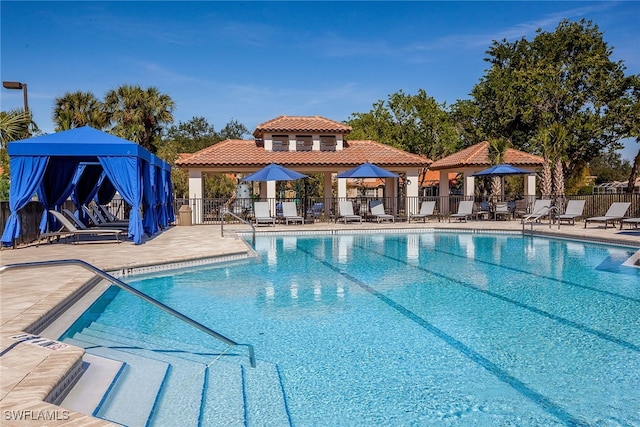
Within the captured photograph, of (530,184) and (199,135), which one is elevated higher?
(199,135)

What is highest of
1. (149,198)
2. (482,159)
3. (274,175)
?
(482,159)

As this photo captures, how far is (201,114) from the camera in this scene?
6806 centimetres

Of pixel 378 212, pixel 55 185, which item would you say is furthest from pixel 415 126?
pixel 55 185

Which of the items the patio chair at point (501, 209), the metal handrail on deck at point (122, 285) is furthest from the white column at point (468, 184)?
the metal handrail on deck at point (122, 285)

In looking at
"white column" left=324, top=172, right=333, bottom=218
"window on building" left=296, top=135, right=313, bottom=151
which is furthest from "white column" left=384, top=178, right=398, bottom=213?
"window on building" left=296, top=135, right=313, bottom=151

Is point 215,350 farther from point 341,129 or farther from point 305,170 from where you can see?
point 341,129

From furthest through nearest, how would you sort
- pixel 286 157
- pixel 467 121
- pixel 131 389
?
pixel 467 121, pixel 286 157, pixel 131 389

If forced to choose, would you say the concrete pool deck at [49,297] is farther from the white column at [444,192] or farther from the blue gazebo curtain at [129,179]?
the white column at [444,192]

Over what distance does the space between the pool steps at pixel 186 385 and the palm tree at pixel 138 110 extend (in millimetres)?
22984

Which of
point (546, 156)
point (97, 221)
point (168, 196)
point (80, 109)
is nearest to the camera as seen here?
point (97, 221)

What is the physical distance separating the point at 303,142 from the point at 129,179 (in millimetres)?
13900

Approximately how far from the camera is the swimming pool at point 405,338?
405 cm

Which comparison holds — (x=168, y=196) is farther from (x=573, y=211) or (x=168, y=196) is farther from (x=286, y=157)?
(x=573, y=211)

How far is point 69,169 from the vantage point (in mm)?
14484
